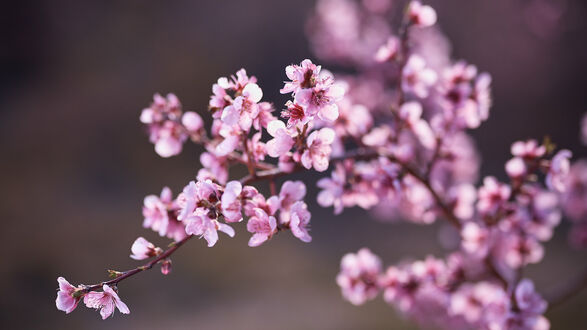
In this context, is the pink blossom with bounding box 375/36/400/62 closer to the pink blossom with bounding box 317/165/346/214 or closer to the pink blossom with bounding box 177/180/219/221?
the pink blossom with bounding box 317/165/346/214

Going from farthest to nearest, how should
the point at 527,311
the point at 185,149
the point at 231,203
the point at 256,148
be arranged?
the point at 185,149 < the point at 527,311 < the point at 256,148 < the point at 231,203

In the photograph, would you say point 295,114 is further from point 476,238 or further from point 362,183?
point 476,238

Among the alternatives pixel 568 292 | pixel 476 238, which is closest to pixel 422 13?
pixel 476 238

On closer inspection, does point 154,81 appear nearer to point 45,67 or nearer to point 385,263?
point 45,67

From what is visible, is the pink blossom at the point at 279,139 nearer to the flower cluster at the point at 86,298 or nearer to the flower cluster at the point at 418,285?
the flower cluster at the point at 86,298

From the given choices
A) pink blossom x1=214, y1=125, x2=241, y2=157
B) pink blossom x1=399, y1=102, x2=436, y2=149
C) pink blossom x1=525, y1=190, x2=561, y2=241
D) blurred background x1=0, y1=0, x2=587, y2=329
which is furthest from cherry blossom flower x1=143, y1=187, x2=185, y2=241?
blurred background x1=0, y1=0, x2=587, y2=329

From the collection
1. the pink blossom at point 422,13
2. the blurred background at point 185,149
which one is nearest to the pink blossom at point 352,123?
the pink blossom at point 422,13
